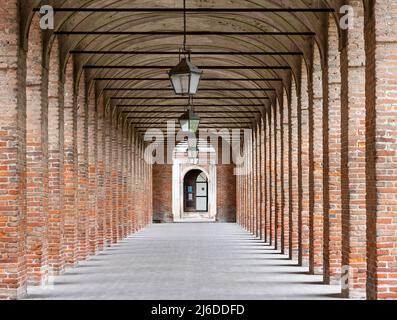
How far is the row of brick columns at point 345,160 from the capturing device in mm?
9875

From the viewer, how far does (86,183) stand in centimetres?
1864

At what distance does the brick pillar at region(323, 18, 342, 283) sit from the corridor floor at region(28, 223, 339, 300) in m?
0.50

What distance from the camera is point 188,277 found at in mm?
14094

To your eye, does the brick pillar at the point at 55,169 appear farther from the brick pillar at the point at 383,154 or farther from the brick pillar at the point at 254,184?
the brick pillar at the point at 254,184

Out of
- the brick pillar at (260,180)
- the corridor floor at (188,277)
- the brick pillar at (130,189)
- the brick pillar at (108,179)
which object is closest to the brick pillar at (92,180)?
the corridor floor at (188,277)

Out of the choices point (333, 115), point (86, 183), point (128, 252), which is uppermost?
point (333, 115)

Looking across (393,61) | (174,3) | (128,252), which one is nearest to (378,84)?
(393,61)

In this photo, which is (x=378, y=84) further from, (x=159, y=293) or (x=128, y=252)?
(x=128, y=252)

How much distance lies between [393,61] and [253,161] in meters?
21.6

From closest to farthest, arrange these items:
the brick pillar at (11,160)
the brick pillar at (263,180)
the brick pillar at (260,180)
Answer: the brick pillar at (11,160)
the brick pillar at (263,180)
the brick pillar at (260,180)

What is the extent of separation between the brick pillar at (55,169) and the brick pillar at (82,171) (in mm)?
2823

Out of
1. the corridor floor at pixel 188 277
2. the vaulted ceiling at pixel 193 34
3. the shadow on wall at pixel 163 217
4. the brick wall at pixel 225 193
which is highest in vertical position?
the vaulted ceiling at pixel 193 34

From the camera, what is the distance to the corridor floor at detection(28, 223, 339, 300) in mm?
11797
